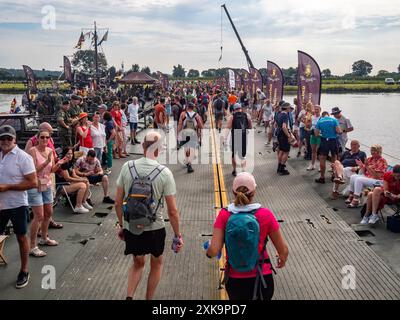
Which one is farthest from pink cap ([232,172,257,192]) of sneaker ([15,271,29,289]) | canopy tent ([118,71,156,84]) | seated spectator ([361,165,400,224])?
canopy tent ([118,71,156,84])

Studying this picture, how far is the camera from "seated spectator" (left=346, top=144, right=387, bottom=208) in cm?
767

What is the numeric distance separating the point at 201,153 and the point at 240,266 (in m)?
10.4

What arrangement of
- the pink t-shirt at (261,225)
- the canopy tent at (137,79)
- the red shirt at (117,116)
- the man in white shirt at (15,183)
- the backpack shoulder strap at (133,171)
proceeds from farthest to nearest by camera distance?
the canopy tent at (137,79), the red shirt at (117,116), the man in white shirt at (15,183), the backpack shoulder strap at (133,171), the pink t-shirt at (261,225)

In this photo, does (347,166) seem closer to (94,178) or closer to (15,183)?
(94,178)

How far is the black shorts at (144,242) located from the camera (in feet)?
13.6

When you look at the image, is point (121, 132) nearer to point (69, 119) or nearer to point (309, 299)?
point (69, 119)

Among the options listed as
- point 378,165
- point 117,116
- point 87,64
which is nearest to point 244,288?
point 378,165

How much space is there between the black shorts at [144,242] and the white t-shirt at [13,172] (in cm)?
168

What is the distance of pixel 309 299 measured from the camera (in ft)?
15.4

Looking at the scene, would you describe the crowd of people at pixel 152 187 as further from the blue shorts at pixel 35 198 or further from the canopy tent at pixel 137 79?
the canopy tent at pixel 137 79

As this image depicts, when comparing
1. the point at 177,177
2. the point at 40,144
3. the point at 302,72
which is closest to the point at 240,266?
the point at 40,144

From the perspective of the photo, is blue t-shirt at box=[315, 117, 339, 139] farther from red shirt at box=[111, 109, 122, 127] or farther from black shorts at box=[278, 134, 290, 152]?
red shirt at box=[111, 109, 122, 127]

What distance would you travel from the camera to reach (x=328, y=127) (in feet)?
31.4

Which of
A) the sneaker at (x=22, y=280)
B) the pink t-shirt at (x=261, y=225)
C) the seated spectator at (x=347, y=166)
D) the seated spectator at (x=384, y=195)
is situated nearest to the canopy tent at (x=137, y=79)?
the seated spectator at (x=347, y=166)
